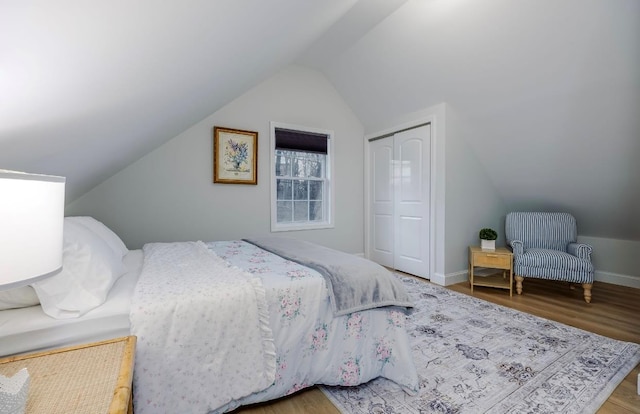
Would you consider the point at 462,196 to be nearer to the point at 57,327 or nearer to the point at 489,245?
the point at 489,245

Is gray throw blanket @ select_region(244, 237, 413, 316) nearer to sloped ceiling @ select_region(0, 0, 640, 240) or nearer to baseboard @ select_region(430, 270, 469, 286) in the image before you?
sloped ceiling @ select_region(0, 0, 640, 240)

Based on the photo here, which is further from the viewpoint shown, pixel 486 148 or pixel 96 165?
pixel 486 148

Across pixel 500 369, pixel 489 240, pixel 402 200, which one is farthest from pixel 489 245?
pixel 500 369

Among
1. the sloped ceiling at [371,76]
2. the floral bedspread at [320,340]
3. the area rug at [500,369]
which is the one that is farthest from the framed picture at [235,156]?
the area rug at [500,369]

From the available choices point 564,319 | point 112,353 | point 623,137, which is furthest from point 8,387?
point 623,137

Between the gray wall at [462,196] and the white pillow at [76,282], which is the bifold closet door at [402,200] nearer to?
the gray wall at [462,196]

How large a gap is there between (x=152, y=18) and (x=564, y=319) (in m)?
3.43

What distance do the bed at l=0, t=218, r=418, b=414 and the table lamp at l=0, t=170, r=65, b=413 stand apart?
0.52 meters

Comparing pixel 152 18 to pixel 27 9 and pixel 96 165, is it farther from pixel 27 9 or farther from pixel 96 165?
pixel 96 165

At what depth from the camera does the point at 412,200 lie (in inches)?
154

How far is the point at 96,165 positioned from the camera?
2.11 m

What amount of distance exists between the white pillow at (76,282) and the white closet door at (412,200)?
130 inches

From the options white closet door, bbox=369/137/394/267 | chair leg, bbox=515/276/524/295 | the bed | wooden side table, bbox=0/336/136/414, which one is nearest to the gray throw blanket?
the bed

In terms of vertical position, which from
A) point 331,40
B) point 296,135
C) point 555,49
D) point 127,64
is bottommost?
point 127,64
